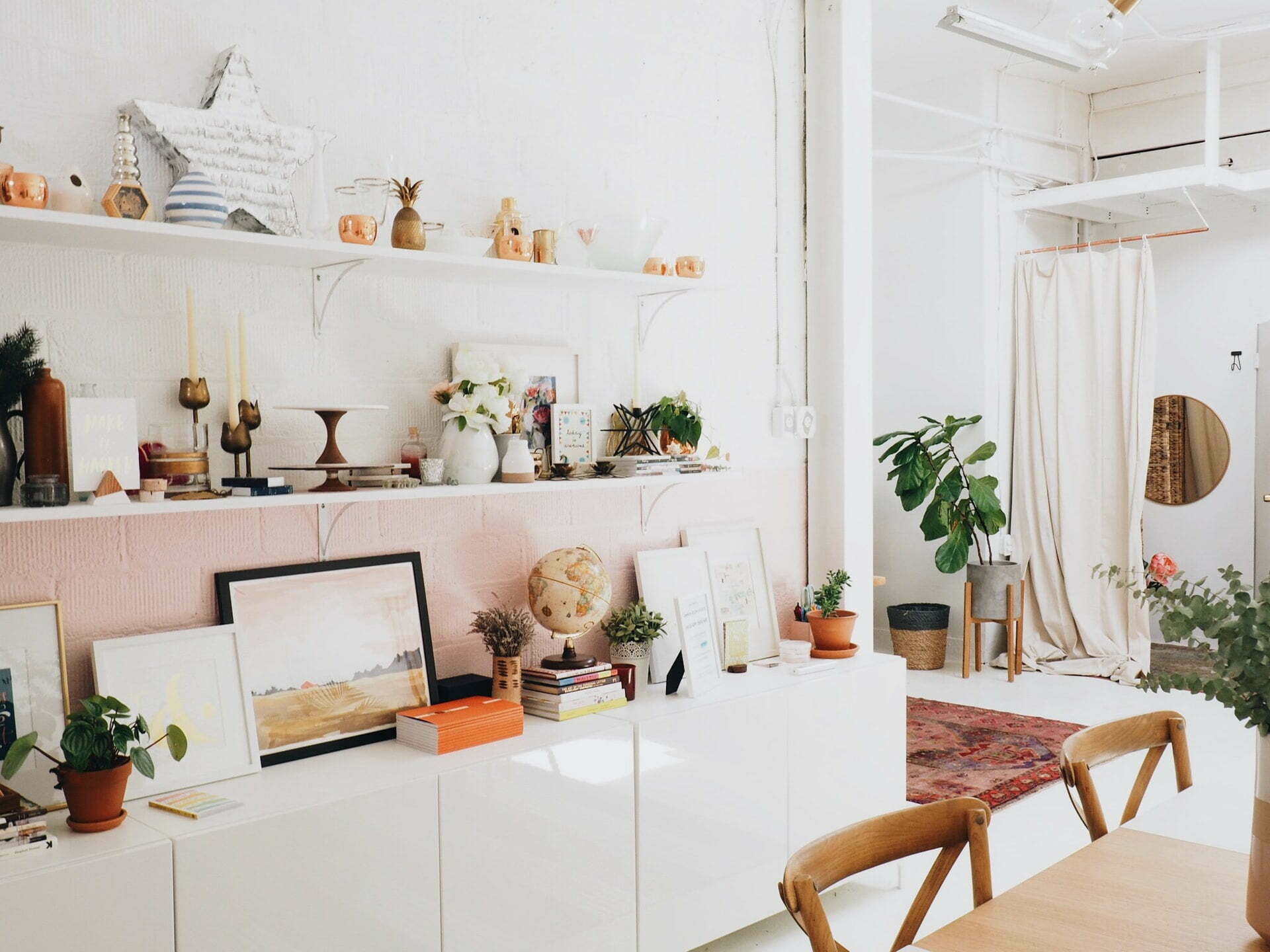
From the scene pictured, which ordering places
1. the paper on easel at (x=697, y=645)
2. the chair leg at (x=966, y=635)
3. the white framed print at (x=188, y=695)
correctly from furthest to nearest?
the chair leg at (x=966, y=635) < the paper on easel at (x=697, y=645) < the white framed print at (x=188, y=695)

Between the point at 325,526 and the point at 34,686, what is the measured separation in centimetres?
64

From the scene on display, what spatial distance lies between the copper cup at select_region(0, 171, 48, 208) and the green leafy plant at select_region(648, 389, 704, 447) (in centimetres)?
157

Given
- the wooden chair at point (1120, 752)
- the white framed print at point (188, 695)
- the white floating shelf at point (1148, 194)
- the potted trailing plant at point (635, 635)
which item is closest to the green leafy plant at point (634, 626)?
the potted trailing plant at point (635, 635)

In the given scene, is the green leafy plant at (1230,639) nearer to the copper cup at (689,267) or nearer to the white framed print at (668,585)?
the white framed print at (668,585)

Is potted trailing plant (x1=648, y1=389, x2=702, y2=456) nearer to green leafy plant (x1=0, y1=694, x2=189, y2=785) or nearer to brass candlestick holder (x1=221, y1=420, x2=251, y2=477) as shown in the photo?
brass candlestick holder (x1=221, y1=420, x2=251, y2=477)

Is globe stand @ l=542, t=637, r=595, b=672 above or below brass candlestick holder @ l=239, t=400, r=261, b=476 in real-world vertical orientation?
below

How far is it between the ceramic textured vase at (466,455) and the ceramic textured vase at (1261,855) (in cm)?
163

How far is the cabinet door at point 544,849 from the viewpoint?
2199mm

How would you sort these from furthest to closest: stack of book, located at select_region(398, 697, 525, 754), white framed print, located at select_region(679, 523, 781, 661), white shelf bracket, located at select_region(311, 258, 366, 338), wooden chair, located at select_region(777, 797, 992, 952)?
white framed print, located at select_region(679, 523, 781, 661)
white shelf bracket, located at select_region(311, 258, 366, 338)
stack of book, located at select_region(398, 697, 525, 754)
wooden chair, located at select_region(777, 797, 992, 952)

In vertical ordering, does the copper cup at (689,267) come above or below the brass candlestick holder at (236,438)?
above

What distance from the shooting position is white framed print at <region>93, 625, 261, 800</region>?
6.69ft

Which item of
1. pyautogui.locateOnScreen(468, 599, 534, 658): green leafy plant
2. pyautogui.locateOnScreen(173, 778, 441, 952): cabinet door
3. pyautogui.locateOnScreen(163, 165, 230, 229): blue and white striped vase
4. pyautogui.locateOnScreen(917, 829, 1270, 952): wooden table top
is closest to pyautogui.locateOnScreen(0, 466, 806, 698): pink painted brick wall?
pyautogui.locateOnScreen(468, 599, 534, 658): green leafy plant

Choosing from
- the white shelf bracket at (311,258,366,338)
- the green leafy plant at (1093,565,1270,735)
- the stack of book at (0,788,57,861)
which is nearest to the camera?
the green leafy plant at (1093,565,1270,735)

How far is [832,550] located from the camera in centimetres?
352
